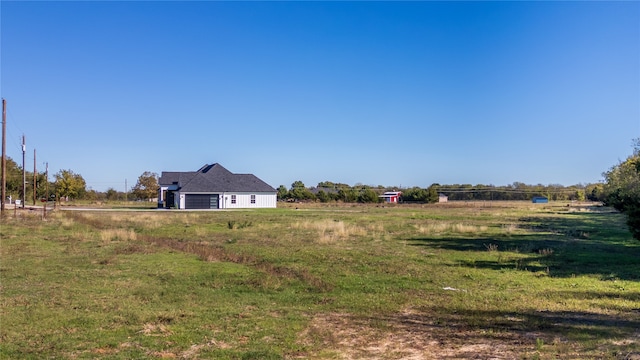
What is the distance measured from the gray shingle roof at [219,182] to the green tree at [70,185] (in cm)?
2108

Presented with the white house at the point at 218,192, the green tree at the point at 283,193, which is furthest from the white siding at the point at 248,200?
the green tree at the point at 283,193

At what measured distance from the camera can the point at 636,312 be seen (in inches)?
373

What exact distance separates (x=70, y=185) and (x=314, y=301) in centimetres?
8304

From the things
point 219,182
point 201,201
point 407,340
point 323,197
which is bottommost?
point 407,340

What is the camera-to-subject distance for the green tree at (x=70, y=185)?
270 feet

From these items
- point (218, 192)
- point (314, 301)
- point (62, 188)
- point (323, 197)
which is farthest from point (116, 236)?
point (323, 197)

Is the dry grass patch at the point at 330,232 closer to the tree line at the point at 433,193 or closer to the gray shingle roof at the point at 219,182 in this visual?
the gray shingle roof at the point at 219,182

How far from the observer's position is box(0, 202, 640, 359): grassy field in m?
7.29

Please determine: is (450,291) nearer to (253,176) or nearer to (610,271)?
(610,271)

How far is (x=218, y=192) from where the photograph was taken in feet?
223

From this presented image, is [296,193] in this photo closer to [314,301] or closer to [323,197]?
[323,197]

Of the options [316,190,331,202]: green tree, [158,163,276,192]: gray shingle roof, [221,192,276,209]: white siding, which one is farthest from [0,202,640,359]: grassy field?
[316,190,331,202]: green tree

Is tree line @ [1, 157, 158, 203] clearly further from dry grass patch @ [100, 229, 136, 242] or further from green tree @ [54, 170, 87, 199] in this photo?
dry grass patch @ [100, 229, 136, 242]

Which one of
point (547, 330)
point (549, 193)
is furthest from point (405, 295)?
point (549, 193)
